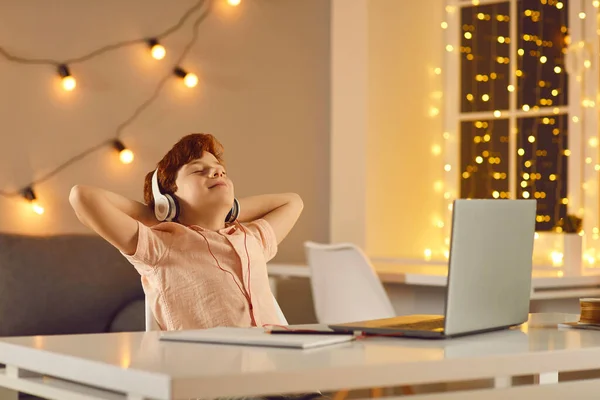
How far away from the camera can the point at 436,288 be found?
11.5 feet

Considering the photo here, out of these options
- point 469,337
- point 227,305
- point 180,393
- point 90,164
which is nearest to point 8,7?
point 90,164

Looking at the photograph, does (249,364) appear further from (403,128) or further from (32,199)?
(403,128)

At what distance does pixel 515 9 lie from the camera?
14.4ft

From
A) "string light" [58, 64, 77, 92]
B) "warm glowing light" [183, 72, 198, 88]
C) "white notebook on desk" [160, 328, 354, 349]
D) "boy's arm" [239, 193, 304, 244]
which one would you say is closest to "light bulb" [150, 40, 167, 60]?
"warm glowing light" [183, 72, 198, 88]

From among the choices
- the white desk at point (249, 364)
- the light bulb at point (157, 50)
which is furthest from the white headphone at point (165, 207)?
the light bulb at point (157, 50)

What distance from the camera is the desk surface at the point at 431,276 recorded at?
313 centimetres

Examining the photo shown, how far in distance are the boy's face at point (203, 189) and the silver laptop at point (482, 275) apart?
603mm

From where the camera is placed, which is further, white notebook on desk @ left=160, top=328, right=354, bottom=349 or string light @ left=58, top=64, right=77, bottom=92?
string light @ left=58, top=64, right=77, bottom=92

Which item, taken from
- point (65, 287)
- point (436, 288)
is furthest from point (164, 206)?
point (436, 288)

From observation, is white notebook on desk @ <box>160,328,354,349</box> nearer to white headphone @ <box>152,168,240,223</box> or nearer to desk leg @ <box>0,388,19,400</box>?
desk leg @ <box>0,388,19,400</box>

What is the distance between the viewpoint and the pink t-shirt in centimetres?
208

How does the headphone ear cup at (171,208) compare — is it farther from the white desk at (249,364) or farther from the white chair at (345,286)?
the white chair at (345,286)

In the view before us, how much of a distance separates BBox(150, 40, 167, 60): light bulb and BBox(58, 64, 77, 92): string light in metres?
0.37

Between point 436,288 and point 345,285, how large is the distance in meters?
0.32
